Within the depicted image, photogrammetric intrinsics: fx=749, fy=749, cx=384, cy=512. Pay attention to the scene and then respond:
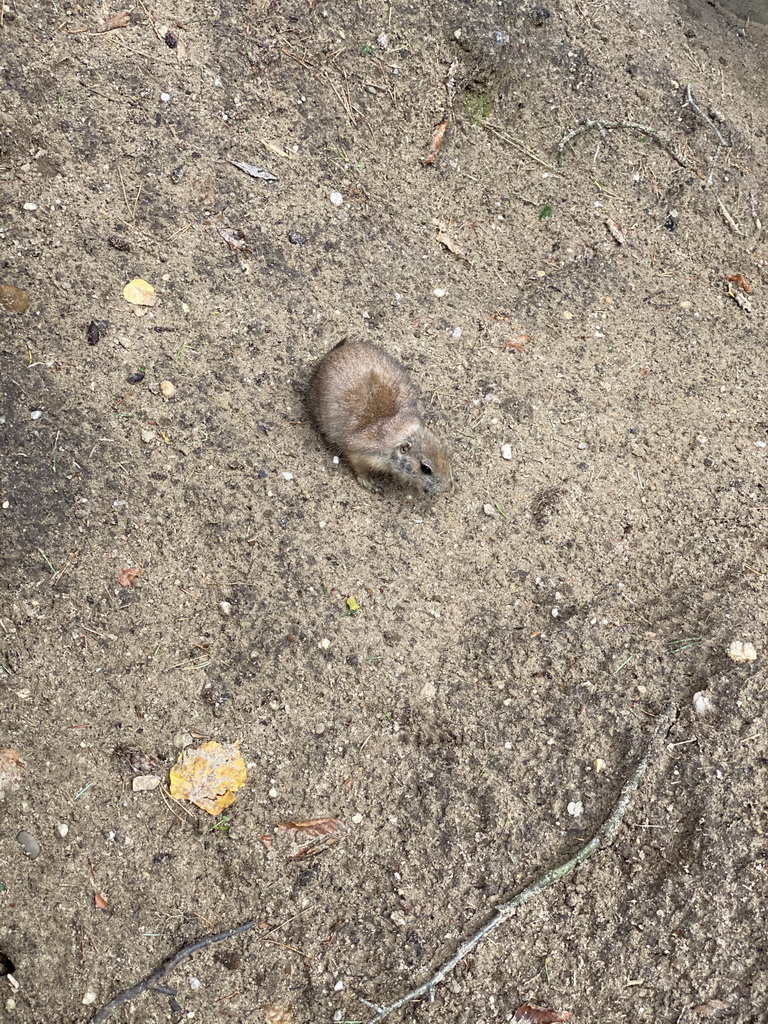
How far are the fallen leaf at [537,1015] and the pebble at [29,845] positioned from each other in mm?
2143

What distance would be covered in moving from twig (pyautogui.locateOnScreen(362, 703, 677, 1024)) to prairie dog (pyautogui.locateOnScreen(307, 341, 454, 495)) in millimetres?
1803

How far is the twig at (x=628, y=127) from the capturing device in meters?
5.58

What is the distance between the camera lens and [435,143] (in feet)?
17.7

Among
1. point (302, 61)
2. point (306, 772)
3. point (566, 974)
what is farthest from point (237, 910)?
point (302, 61)

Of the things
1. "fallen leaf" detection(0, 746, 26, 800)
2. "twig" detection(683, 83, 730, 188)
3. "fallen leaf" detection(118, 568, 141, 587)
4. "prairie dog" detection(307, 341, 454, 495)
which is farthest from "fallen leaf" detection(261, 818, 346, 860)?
"twig" detection(683, 83, 730, 188)

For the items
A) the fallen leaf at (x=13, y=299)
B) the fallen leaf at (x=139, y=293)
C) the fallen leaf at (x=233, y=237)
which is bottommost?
the fallen leaf at (x=13, y=299)

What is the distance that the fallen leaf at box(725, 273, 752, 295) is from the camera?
557cm

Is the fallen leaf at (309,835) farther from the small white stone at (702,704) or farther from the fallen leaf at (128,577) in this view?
the small white stone at (702,704)

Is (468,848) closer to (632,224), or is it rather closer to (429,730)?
(429,730)

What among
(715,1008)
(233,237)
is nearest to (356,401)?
(233,237)

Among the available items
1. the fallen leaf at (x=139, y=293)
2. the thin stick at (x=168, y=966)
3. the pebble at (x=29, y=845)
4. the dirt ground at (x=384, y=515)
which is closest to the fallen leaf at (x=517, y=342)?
the dirt ground at (x=384, y=515)

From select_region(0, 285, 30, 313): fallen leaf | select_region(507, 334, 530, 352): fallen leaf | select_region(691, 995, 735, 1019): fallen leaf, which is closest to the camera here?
select_region(691, 995, 735, 1019): fallen leaf

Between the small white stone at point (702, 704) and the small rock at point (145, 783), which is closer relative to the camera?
the small rock at point (145, 783)

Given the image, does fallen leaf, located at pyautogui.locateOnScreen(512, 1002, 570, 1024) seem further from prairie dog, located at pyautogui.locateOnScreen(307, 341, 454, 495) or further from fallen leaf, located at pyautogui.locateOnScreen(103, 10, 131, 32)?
fallen leaf, located at pyautogui.locateOnScreen(103, 10, 131, 32)
